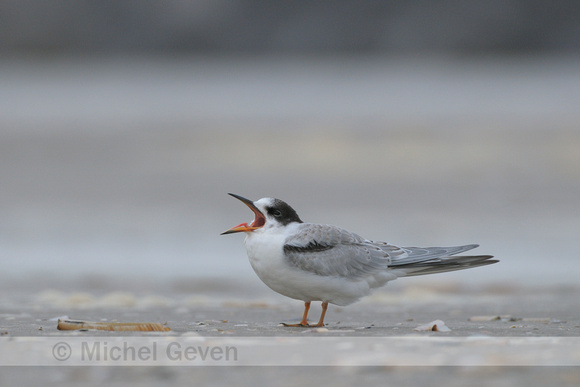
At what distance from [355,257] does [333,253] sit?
11cm

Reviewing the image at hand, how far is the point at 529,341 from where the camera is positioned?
308 centimetres

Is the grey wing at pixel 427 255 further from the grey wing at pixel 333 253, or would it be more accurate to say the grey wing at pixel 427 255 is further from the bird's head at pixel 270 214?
the bird's head at pixel 270 214

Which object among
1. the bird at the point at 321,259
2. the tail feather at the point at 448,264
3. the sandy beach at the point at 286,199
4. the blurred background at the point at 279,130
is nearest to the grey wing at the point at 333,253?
the bird at the point at 321,259

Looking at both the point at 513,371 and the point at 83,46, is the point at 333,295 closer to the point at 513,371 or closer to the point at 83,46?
the point at 513,371

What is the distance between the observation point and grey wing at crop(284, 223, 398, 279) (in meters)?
3.94

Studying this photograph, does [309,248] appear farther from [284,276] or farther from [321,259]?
[284,276]

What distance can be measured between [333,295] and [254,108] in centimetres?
1154

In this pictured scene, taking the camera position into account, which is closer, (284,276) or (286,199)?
(284,276)

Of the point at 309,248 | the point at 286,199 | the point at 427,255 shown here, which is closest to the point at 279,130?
the point at 286,199

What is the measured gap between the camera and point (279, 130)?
567 inches

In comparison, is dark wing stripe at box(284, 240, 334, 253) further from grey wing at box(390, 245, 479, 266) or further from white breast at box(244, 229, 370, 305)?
grey wing at box(390, 245, 479, 266)

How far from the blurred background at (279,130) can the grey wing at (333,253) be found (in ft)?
11.1

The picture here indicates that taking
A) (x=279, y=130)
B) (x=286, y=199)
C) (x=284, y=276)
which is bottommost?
(x=284, y=276)

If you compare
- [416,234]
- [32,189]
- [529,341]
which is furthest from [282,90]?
[529,341]
